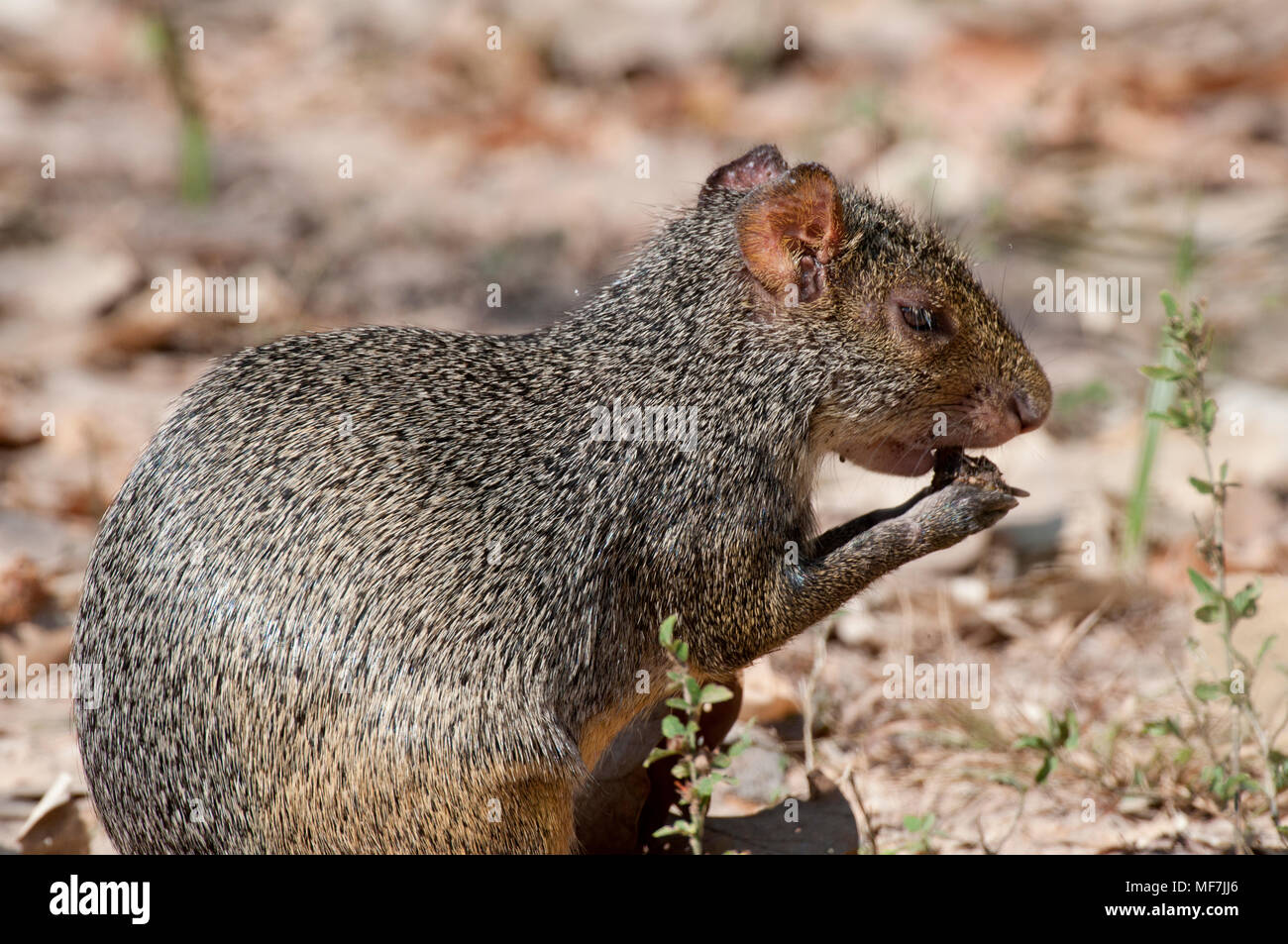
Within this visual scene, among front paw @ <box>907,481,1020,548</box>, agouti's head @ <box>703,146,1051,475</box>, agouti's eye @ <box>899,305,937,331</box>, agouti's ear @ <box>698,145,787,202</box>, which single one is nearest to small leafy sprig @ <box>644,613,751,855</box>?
front paw @ <box>907,481,1020,548</box>

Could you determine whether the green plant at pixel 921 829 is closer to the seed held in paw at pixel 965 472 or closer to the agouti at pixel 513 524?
the agouti at pixel 513 524

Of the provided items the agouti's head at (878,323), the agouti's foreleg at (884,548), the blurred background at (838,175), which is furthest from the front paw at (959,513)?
the blurred background at (838,175)

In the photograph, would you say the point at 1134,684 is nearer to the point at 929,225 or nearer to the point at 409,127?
the point at 929,225

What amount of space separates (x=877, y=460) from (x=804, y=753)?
3.89 feet

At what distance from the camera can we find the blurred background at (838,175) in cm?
511

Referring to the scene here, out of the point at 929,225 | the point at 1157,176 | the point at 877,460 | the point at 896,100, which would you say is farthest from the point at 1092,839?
the point at 896,100

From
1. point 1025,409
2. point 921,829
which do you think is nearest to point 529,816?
point 921,829

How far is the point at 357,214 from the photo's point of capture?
10.3 m

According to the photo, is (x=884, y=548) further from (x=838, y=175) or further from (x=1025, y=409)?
(x=838, y=175)

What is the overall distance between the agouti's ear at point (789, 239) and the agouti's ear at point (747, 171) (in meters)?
0.42

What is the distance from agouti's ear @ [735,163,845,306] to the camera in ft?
14.3

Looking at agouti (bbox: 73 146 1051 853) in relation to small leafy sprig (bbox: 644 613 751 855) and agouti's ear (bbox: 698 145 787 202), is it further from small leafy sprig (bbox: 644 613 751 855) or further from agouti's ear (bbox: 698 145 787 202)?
small leafy sprig (bbox: 644 613 751 855)

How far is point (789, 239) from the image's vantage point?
4406 millimetres

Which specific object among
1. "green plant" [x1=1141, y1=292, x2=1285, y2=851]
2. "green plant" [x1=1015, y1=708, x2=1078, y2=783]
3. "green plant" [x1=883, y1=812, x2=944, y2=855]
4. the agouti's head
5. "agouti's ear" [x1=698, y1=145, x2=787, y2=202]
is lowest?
"green plant" [x1=883, y1=812, x2=944, y2=855]
